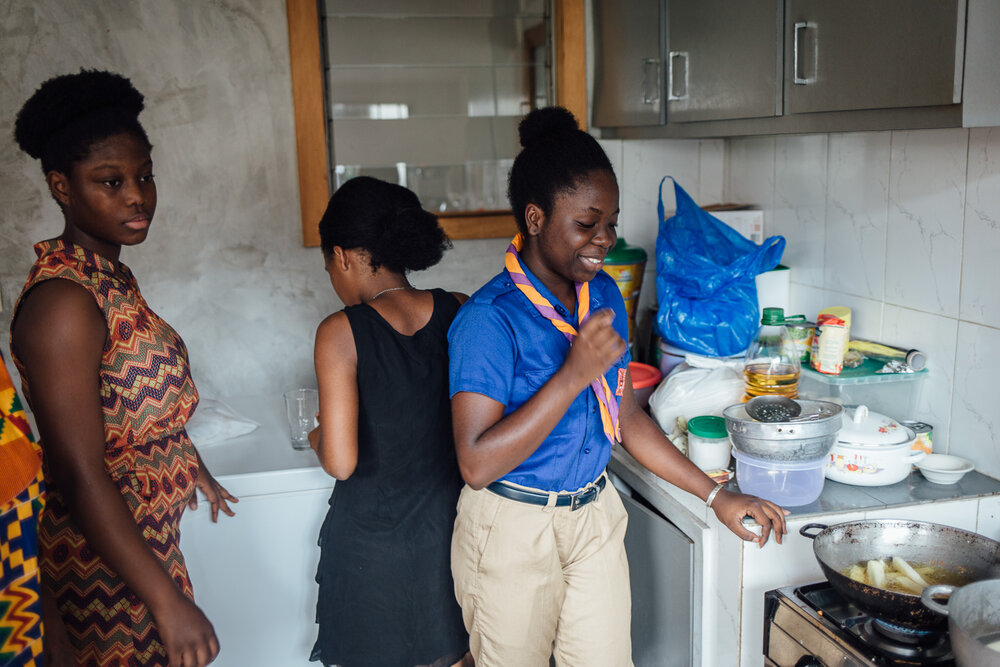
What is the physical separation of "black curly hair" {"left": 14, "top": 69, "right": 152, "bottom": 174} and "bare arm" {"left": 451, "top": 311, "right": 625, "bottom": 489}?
68 centimetres

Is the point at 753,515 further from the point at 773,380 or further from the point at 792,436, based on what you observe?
the point at 773,380

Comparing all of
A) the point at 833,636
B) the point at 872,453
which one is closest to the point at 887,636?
the point at 833,636

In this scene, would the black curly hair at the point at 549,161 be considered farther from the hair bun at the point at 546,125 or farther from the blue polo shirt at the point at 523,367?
the blue polo shirt at the point at 523,367

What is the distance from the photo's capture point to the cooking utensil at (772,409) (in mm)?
1505

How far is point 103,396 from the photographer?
1.23m

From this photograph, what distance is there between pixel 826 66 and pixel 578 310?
62 centimetres

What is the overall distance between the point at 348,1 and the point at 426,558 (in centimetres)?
161

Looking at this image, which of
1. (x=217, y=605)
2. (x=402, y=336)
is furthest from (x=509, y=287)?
(x=217, y=605)

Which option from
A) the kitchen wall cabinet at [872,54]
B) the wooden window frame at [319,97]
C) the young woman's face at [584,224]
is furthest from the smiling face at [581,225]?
the wooden window frame at [319,97]

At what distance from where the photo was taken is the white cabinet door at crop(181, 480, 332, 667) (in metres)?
1.93

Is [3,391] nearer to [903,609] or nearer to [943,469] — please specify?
[903,609]

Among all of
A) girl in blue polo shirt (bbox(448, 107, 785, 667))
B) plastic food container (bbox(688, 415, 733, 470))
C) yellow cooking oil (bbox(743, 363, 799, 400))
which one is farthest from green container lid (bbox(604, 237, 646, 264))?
girl in blue polo shirt (bbox(448, 107, 785, 667))

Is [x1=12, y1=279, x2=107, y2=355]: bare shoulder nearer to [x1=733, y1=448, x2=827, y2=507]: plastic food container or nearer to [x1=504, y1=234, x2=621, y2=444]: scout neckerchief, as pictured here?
[x1=504, y1=234, x2=621, y2=444]: scout neckerchief

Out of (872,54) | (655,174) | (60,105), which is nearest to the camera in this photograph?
(60,105)
